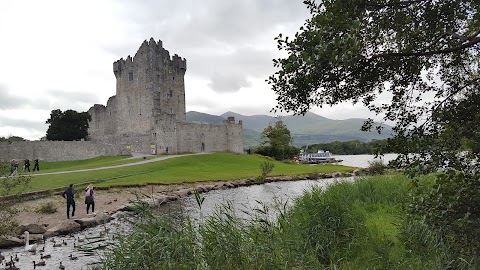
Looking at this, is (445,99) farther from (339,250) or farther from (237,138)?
(237,138)

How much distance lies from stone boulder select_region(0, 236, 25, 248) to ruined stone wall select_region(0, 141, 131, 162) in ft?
Answer: 146

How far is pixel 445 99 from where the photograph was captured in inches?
241

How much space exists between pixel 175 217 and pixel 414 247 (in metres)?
5.86

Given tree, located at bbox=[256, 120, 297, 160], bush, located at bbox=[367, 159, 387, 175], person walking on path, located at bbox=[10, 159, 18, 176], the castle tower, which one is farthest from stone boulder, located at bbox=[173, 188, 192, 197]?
tree, located at bbox=[256, 120, 297, 160]

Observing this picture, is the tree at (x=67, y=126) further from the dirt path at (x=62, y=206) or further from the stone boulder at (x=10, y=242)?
the stone boulder at (x=10, y=242)

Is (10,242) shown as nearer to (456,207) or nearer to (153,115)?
(456,207)

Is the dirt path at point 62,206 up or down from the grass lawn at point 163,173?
down

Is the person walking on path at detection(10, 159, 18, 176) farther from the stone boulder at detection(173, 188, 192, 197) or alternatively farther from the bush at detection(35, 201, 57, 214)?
the stone boulder at detection(173, 188, 192, 197)

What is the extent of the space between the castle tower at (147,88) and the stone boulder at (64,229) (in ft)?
153

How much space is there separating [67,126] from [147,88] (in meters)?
17.9

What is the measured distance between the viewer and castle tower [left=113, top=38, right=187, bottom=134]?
6844 cm

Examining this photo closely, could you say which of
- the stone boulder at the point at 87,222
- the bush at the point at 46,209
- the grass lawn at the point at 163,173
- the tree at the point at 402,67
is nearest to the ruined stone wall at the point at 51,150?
the grass lawn at the point at 163,173

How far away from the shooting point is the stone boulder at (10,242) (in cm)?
1508

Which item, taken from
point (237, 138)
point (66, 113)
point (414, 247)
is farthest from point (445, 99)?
point (66, 113)
